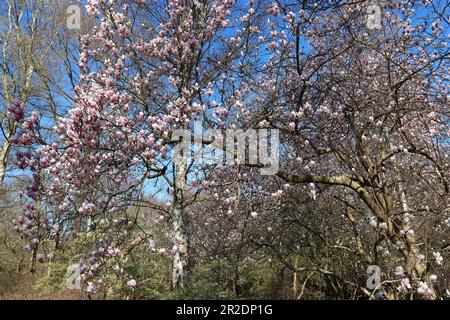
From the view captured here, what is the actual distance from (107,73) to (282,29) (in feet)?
8.53

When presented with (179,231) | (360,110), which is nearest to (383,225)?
(360,110)

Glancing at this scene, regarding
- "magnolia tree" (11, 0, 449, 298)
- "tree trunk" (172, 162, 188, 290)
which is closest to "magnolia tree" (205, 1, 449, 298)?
"magnolia tree" (11, 0, 449, 298)

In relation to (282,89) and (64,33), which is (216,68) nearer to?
(282,89)

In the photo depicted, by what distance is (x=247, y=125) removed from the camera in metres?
4.74

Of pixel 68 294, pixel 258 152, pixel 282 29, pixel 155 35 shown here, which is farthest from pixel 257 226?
pixel 68 294

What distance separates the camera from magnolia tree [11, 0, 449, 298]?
13.0ft

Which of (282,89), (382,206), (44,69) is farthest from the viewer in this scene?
(44,69)

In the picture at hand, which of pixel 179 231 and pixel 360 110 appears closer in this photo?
pixel 360 110

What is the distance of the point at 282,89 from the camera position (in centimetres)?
522

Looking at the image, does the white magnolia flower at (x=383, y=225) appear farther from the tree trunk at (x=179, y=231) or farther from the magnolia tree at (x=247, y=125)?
Result: the tree trunk at (x=179, y=231)

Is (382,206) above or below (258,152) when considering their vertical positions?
below

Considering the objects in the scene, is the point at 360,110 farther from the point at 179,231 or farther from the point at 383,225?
the point at 179,231

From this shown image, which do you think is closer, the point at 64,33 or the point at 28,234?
the point at 28,234

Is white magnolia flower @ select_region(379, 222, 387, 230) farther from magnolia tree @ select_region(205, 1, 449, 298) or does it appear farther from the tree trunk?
the tree trunk
